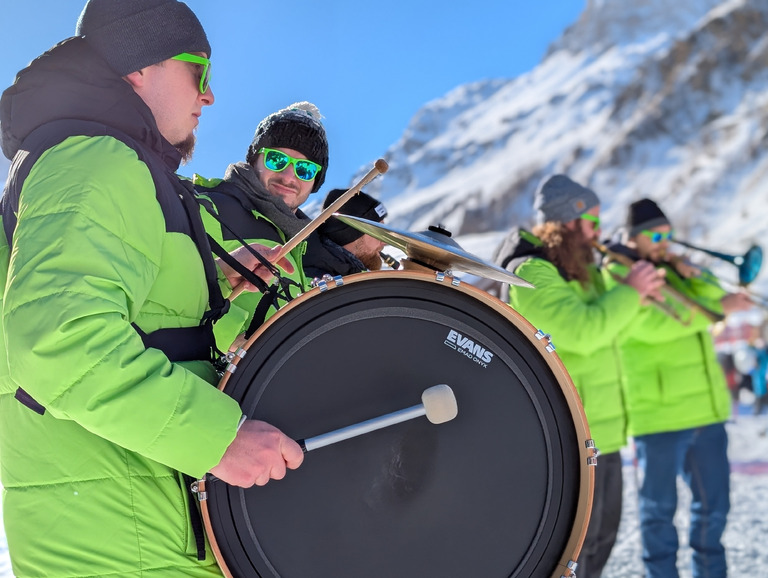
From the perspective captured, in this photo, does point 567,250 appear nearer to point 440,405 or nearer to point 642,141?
point 440,405

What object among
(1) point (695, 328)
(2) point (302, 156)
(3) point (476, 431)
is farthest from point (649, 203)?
(3) point (476, 431)

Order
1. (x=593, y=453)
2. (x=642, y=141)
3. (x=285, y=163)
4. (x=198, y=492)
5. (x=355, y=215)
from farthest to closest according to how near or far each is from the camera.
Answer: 1. (x=642, y=141)
2. (x=355, y=215)
3. (x=285, y=163)
4. (x=593, y=453)
5. (x=198, y=492)

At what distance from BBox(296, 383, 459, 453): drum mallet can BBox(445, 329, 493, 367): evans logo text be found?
111 mm

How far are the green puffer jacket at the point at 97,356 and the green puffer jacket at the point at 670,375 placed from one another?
327 cm

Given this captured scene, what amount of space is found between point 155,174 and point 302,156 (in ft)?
5.28

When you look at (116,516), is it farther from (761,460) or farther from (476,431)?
Result: (761,460)

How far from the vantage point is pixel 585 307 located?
144 inches

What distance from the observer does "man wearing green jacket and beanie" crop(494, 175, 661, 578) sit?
363 cm

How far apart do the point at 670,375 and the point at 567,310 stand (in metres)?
1.10

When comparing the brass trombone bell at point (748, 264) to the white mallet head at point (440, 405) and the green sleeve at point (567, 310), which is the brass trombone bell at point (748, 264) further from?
the white mallet head at point (440, 405)

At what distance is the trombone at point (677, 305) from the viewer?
4355mm

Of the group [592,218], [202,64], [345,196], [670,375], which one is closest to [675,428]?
[670,375]

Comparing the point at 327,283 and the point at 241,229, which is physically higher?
the point at 241,229

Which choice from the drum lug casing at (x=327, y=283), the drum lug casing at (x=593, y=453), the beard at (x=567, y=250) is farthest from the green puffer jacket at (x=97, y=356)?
the beard at (x=567, y=250)
